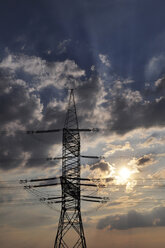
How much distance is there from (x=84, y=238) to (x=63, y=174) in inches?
516

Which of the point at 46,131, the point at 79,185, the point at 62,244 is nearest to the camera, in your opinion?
the point at 62,244

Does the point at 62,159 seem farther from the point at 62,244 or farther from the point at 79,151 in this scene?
the point at 62,244

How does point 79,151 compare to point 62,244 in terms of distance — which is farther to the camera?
point 79,151

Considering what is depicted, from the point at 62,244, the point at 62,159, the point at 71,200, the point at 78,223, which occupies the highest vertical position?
the point at 62,159

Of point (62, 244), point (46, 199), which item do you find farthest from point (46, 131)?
point (62, 244)

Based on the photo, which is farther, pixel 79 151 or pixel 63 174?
pixel 79 151

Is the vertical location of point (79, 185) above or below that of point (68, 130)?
below

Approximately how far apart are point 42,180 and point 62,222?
352 inches

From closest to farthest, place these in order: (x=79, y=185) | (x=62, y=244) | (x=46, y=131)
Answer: (x=62, y=244), (x=79, y=185), (x=46, y=131)

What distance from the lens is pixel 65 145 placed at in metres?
56.0

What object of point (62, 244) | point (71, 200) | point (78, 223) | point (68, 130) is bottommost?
point (62, 244)

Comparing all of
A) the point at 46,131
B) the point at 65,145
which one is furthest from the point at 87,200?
the point at 46,131

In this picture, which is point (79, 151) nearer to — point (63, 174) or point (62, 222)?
point (63, 174)

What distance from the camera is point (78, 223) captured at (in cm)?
5288
